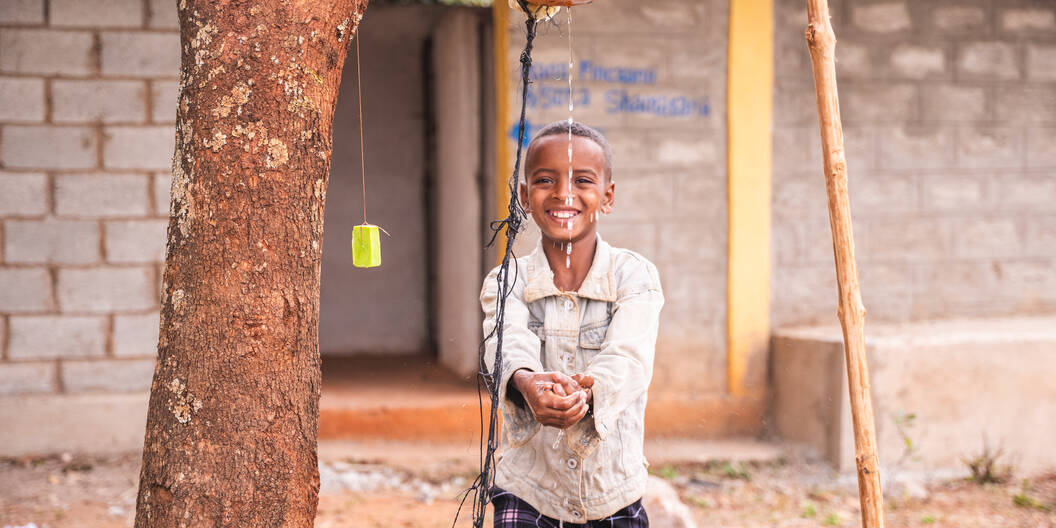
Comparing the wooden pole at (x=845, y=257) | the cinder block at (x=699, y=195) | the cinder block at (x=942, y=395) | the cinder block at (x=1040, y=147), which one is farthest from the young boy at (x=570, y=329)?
the cinder block at (x=1040, y=147)

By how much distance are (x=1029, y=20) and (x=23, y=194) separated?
5.86 metres

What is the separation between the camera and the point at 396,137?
297 inches

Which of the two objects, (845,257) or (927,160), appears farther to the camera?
(927,160)

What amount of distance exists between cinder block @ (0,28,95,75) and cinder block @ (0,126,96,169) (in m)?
0.31

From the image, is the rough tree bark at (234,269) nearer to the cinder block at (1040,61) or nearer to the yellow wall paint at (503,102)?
the yellow wall paint at (503,102)

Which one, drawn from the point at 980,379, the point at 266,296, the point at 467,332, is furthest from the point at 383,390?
the point at 266,296

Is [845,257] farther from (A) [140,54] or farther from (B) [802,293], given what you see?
(A) [140,54]

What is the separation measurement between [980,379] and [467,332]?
311 cm

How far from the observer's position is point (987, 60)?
5.21 m

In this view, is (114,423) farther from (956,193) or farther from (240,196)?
(956,193)

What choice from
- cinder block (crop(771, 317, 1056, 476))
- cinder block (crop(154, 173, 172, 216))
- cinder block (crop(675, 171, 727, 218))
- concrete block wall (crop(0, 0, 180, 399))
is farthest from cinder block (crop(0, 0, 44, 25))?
cinder block (crop(771, 317, 1056, 476))

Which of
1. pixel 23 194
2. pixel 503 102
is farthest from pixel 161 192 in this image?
pixel 503 102

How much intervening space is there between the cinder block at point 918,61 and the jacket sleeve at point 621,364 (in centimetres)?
385

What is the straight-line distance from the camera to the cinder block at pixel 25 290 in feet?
14.8
